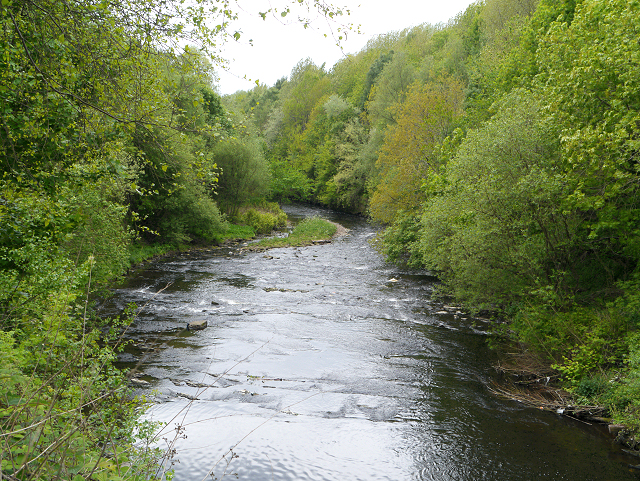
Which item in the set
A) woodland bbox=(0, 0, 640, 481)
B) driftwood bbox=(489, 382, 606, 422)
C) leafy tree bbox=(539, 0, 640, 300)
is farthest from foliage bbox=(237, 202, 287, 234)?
driftwood bbox=(489, 382, 606, 422)

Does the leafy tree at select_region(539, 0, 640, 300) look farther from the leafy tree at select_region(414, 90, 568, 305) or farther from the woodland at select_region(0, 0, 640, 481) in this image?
the leafy tree at select_region(414, 90, 568, 305)

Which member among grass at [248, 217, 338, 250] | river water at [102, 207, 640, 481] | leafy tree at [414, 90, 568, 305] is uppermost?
leafy tree at [414, 90, 568, 305]

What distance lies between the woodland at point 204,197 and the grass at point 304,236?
434 centimetres

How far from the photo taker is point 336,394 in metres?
11.8

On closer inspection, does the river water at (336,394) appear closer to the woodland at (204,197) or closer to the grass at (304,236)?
the woodland at (204,197)

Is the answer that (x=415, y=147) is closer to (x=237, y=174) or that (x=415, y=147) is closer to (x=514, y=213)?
(x=514, y=213)

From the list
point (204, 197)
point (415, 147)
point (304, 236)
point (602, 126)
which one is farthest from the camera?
point (304, 236)

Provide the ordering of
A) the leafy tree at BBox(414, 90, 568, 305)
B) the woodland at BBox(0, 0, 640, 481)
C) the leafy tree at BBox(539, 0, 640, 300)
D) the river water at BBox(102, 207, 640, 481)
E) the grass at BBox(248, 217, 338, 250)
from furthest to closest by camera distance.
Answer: the grass at BBox(248, 217, 338, 250) < the leafy tree at BBox(414, 90, 568, 305) < the leafy tree at BBox(539, 0, 640, 300) < the river water at BBox(102, 207, 640, 481) < the woodland at BBox(0, 0, 640, 481)

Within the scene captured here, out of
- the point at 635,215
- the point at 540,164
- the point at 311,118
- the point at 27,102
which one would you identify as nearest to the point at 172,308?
the point at 27,102

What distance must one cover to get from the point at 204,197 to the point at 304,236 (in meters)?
21.0

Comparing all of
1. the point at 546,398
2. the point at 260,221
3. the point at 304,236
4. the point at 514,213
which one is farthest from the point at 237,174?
the point at 546,398

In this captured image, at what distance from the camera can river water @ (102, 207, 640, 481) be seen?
346 inches

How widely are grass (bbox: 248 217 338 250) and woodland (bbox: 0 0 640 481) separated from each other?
434cm

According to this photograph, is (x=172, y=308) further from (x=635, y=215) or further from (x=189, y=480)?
(x=635, y=215)
